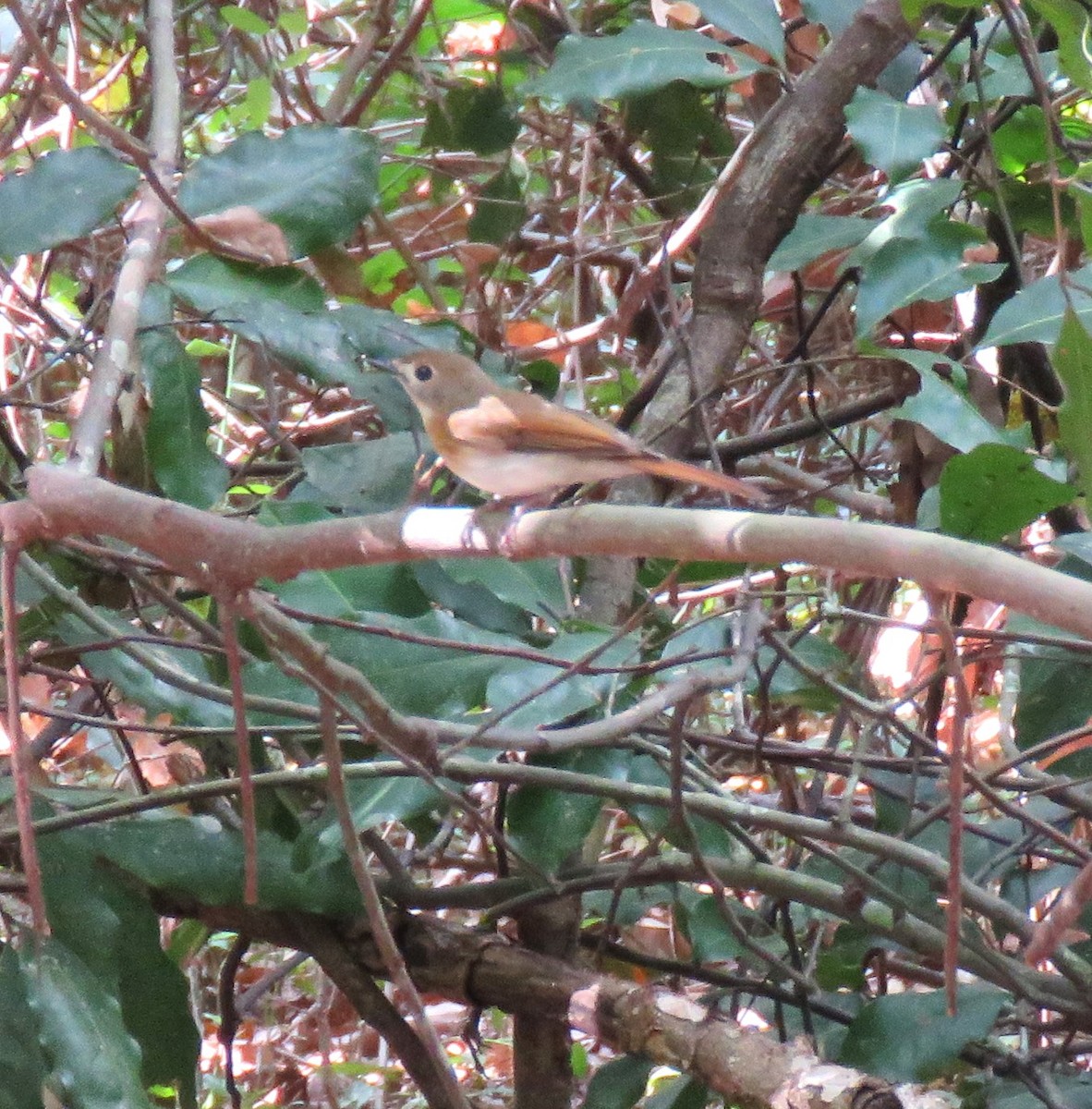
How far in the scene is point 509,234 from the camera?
3.49 meters

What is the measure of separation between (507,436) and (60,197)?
91 centimetres

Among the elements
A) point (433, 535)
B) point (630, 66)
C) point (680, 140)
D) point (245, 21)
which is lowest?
point (433, 535)

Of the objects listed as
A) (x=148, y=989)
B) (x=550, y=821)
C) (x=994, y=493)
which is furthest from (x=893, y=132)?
(x=148, y=989)

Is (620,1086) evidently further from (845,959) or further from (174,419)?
(174,419)

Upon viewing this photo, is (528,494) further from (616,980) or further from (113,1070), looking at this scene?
(113,1070)

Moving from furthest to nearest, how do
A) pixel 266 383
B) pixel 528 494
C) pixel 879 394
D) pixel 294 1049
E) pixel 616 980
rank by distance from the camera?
1. pixel 294 1049
2. pixel 266 383
3. pixel 879 394
4. pixel 528 494
5. pixel 616 980

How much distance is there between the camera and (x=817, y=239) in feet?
9.25

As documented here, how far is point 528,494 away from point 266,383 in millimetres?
1155

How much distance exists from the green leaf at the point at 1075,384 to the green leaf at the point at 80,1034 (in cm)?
146

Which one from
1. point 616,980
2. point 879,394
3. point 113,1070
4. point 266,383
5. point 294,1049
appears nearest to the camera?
point 113,1070

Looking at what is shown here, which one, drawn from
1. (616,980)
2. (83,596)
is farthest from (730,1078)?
(83,596)

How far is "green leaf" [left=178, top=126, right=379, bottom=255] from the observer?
8.11 feet

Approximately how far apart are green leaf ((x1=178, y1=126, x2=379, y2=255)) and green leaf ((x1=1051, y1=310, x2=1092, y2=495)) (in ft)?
4.45

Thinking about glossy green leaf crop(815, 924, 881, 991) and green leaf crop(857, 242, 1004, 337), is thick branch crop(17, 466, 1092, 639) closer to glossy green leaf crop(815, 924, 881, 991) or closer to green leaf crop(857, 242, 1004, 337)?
green leaf crop(857, 242, 1004, 337)
